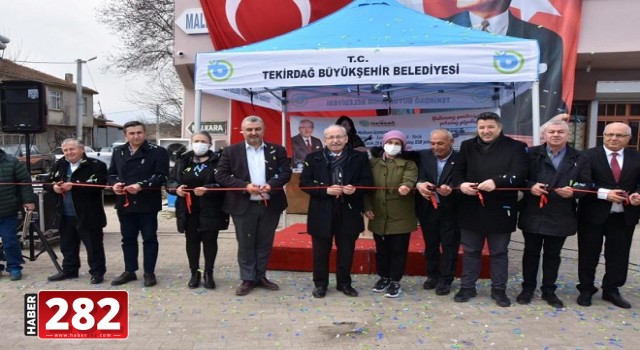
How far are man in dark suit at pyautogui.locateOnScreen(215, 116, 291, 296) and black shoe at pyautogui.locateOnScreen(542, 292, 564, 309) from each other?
8.33ft

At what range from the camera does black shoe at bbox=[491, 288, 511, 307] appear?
4.10m

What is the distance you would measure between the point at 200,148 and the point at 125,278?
1.63 m

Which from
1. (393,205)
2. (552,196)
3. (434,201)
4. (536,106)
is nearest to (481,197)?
(434,201)

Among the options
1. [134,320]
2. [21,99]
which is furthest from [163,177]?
[21,99]

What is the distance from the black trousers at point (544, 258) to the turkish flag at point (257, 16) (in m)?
6.35

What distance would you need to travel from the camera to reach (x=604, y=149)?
4.05m

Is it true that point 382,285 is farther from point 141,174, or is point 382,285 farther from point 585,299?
point 141,174

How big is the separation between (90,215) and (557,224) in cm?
436

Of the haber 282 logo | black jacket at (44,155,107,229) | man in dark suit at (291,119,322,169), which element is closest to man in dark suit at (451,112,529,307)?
the haber 282 logo

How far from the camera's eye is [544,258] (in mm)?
4129

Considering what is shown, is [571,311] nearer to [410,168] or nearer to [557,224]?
[557,224]

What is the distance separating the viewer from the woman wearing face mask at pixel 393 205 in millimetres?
4238

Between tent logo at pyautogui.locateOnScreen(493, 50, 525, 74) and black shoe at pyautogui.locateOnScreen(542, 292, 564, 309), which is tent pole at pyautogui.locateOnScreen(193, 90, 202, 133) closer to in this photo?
tent logo at pyautogui.locateOnScreen(493, 50, 525, 74)

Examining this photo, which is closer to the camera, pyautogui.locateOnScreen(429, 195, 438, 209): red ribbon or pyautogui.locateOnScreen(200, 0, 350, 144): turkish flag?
pyautogui.locateOnScreen(429, 195, 438, 209): red ribbon
